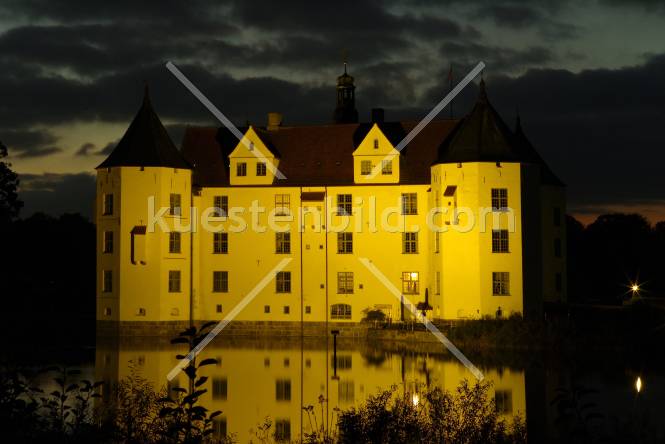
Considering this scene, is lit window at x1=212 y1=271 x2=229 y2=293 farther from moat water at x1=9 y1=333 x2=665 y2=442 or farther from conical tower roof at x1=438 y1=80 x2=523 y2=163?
conical tower roof at x1=438 y1=80 x2=523 y2=163

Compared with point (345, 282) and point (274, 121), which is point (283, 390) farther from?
point (274, 121)

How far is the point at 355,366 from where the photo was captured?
30359 mm

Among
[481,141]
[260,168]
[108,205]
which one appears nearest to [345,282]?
[260,168]

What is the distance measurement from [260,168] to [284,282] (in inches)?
183

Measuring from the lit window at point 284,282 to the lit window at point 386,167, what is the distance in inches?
213

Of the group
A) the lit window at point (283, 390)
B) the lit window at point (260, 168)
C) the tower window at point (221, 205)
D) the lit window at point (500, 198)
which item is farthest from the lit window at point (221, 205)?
the lit window at point (283, 390)

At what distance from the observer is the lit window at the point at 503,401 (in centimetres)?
2123

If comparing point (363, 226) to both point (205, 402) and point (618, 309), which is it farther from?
point (205, 402)

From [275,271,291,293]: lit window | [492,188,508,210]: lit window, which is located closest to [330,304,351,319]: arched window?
[275,271,291,293]: lit window

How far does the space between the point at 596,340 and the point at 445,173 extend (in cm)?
922

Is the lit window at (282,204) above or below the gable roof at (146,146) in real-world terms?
below

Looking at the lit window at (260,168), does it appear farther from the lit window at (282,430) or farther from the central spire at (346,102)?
the lit window at (282,430)

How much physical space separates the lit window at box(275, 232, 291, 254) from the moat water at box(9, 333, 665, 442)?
574 cm

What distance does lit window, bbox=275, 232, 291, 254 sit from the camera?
4331 cm
